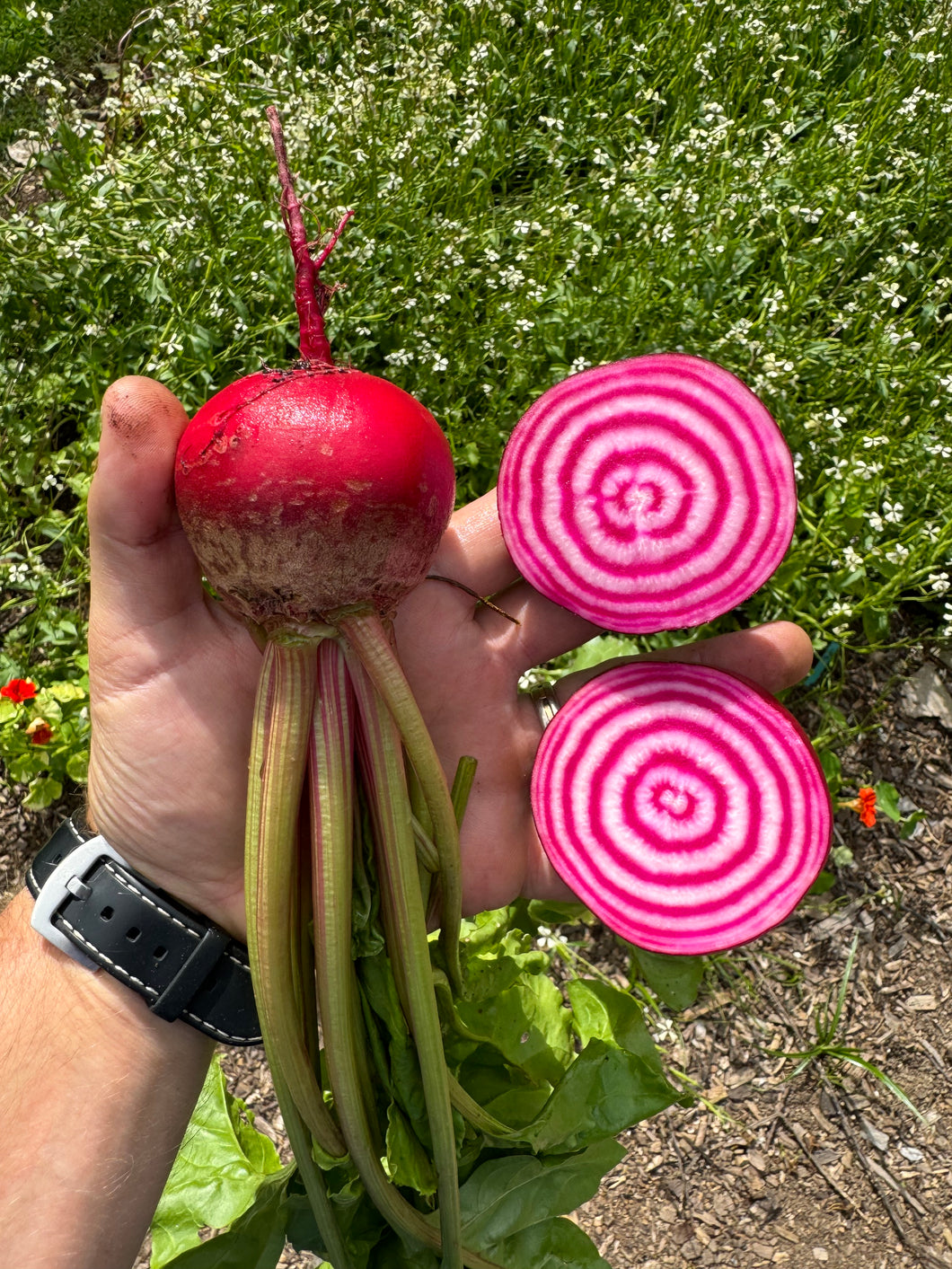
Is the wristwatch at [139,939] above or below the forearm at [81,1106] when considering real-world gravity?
above

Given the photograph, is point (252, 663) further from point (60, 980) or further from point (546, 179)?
point (546, 179)

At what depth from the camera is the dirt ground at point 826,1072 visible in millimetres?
3137

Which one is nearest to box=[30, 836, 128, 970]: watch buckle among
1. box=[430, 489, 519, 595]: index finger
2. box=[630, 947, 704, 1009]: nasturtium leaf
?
box=[430, 489, 519, 595]: index finger

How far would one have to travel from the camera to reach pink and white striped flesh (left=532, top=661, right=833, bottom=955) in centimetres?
258

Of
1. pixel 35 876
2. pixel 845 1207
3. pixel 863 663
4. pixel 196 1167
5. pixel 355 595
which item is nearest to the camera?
pixel 355 595

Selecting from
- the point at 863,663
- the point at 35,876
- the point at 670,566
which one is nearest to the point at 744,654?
the point at 670,566

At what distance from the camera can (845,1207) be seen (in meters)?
3.15

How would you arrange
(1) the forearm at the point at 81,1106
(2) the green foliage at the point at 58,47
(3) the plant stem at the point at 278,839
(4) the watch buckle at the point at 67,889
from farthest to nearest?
(2) the green foliage at the point at 58,47 < (4) the watch buckle at the point at 67,889 < (1) the forearm at the point at 81,1106 < (3) the plant stem at the point at 278,839

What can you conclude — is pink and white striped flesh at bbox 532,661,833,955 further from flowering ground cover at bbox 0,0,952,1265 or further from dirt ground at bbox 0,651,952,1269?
dirt ground at bbox 0,651,952,1269

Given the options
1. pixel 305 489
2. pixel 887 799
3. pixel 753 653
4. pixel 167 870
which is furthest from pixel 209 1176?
pixel 887 799

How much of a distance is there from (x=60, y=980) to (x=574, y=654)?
172 centimetres

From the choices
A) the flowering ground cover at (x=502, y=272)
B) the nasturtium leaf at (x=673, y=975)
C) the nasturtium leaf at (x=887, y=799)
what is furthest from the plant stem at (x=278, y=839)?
the nasturtium leaf at (x=887, y=799)

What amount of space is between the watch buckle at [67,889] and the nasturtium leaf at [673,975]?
135 cm

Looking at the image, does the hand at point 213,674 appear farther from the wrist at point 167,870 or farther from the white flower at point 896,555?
the white flower at point 896,555
